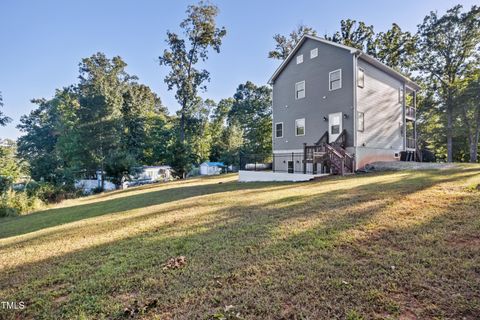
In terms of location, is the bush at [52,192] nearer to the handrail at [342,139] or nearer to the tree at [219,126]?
the handrail at [342,139]

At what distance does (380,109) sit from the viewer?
578 inches

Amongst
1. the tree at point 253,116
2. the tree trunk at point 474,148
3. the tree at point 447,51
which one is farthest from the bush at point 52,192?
the tree trunk at point 474,148

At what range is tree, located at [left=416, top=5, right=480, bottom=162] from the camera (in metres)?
21.3

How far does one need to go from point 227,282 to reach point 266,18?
19.7 metres

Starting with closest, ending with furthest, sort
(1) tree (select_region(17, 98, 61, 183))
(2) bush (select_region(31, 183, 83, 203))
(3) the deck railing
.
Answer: (2) bush (select_region(31, 183, 83, 203))
(3) the deck railing
(1) tree (select_region(17, 98, 61, 183))

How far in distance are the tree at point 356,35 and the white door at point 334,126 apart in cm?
1376

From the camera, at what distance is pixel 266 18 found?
17859 mm

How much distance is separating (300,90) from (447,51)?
1834 cm

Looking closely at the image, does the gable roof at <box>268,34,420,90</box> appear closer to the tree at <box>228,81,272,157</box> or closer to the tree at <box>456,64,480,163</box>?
the tree at <box>456,64,480,163</box>

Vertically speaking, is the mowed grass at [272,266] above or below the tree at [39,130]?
below

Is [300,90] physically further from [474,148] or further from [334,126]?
[474,148]

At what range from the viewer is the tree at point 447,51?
21328 mm

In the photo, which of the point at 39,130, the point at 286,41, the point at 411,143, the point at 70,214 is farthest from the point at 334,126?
the point at 39,130

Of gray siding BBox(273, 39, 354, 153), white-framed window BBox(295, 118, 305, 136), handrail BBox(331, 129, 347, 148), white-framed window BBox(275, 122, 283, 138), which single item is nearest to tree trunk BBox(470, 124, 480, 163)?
gray siding BBox(273, 39, 354, 153)
